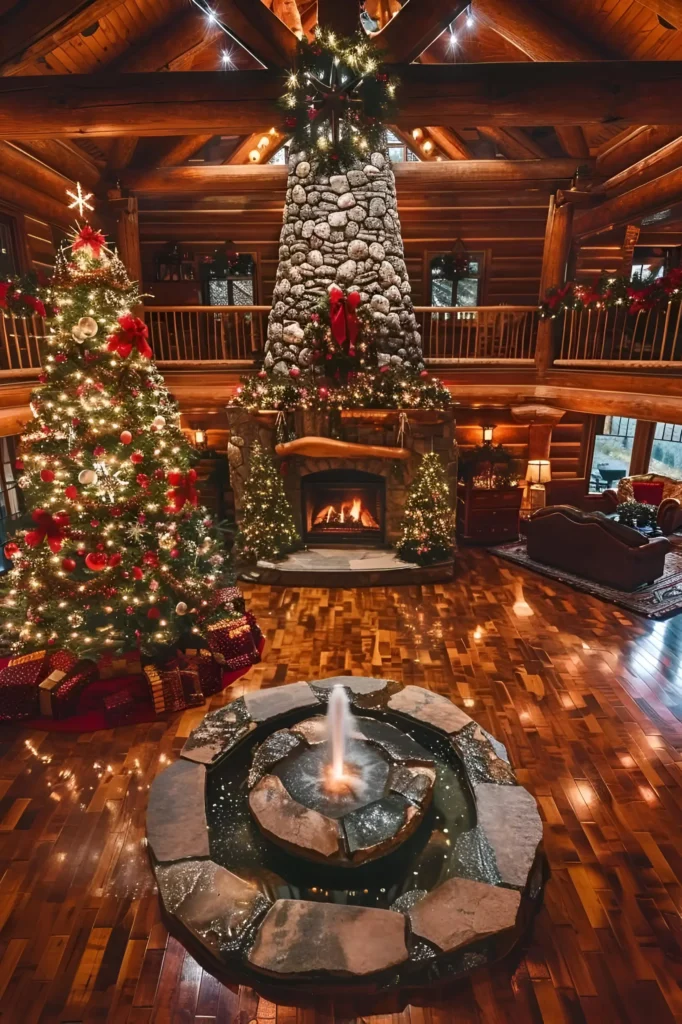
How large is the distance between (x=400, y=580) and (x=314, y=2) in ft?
28.4

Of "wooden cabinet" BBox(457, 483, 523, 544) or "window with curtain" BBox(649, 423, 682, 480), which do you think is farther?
"window with curtain" BBox(649, 423, 682, 480)

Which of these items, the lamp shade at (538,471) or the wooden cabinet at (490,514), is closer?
the wooden cabinet at (490,514)

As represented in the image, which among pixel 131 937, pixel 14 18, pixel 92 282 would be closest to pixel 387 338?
pixel 92 282

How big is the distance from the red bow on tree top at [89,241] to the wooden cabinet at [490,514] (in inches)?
234

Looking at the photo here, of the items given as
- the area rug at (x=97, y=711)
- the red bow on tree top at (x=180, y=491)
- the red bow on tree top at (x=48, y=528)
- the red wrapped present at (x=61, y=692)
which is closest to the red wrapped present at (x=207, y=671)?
the area rug at (x=97, y=711)

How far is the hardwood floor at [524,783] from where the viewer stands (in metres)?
2.44

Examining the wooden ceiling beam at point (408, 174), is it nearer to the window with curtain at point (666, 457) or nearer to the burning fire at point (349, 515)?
the burning fire at point (349, 515)

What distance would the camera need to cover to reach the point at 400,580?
283 inches

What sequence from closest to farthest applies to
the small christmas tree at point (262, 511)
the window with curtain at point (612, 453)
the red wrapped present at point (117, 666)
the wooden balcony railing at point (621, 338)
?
the red wrapped present at point (117, 666), the wooden balcony railing at point (621, 338), the small christmas tree at point (262, 511), the window with curtain at point (612, 453)

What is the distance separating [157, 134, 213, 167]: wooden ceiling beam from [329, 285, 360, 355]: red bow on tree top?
421cm

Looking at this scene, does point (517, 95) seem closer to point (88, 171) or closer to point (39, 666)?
point (88, 171)

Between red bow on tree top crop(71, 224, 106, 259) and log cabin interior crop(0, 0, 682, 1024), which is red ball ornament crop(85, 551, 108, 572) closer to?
log cabin interior crop(0, 0, 682, 1024)

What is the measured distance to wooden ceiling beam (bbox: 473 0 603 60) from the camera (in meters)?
6.73

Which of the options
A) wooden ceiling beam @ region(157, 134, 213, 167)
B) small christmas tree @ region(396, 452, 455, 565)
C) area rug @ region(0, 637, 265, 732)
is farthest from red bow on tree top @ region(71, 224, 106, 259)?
wooden ceiling beam @ region(157, 134, 213, 167)
